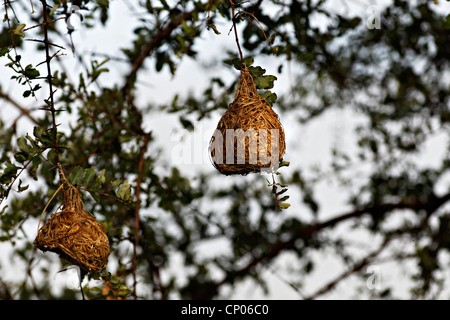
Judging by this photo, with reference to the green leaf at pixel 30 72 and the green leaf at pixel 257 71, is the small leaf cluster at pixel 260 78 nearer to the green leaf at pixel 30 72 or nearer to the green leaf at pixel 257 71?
the green leaf at pixel 257 71

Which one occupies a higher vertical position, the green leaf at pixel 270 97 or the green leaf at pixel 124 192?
the green leaf at pixel 270 97

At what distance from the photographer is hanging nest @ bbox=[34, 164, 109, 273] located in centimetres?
152

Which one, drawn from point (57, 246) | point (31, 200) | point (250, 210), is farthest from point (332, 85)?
point (57, 246)

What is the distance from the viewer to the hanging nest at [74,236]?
1521mm

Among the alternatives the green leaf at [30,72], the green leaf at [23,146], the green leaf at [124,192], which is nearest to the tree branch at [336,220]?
the green leaf at [124,192]

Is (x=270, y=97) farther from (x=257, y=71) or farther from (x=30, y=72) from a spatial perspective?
(x=30, y=72)

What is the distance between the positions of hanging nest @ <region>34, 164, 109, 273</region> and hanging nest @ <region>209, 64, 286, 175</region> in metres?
0.41

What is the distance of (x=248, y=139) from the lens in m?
1.56

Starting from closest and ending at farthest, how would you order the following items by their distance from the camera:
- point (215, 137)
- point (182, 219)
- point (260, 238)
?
point (215, 137), point (260, 238), point (182, 219)

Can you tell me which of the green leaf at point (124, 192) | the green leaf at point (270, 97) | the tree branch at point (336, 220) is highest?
the tree branch at point (336, 220)

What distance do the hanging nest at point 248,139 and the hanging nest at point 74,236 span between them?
0.41 meters

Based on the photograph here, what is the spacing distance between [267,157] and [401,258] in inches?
113

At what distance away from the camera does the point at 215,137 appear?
1.64 m
